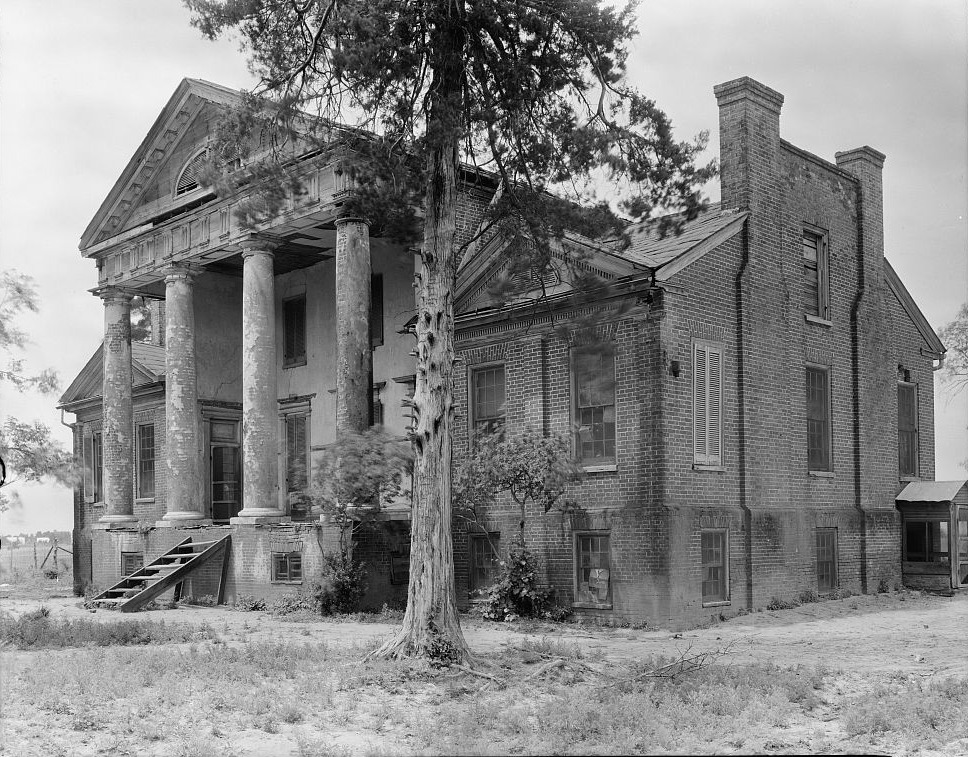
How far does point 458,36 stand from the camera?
1433cm

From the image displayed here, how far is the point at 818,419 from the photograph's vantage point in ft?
74.4

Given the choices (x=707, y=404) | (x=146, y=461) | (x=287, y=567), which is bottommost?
(x=287, y=567)

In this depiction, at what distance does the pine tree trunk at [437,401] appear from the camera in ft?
43.5

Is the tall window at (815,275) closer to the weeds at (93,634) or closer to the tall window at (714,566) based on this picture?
the tall window at (714,566)

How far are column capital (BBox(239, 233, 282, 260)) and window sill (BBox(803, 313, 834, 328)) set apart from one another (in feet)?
38.8

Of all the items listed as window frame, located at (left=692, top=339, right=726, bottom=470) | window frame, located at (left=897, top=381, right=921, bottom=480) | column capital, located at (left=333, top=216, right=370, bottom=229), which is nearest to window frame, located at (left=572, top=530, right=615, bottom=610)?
window frame, located at (left=692, top=339, right=726, bottom=470)

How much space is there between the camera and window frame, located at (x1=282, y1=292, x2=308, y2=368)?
2805cm

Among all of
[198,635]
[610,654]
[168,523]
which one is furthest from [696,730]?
[168,523]

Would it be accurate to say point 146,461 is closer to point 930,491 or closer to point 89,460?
point 89,460

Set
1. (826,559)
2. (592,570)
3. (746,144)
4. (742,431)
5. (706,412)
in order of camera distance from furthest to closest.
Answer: (826,559) < (746,144) < (742,431) < (706,412) < (592,570)

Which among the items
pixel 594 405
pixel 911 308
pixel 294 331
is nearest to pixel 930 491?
pixel 911 308

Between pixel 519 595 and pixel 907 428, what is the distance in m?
12.5

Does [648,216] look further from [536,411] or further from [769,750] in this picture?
[769,750]

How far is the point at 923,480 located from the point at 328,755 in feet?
70.1
